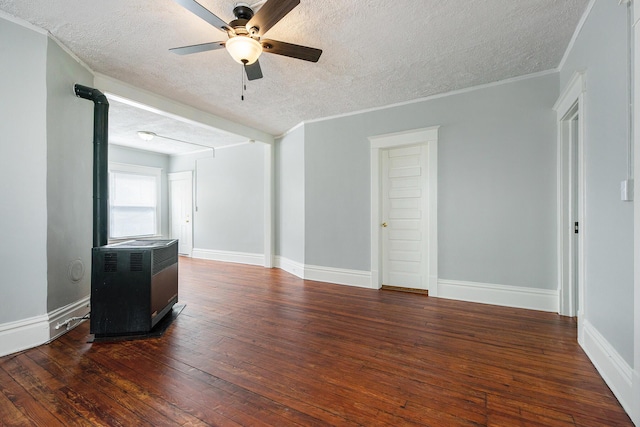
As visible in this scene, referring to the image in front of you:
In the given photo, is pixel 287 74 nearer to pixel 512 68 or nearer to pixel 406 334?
pixel 512 68

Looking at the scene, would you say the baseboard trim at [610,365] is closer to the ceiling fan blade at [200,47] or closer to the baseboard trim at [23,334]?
the ceiling fan blade at [200,47]

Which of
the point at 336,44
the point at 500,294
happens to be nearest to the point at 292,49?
the point at 336,44

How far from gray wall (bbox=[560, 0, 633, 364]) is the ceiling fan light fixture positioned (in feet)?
7.64

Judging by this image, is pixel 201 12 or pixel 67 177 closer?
pixel 201 12

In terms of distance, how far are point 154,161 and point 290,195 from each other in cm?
413

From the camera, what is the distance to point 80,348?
237cm

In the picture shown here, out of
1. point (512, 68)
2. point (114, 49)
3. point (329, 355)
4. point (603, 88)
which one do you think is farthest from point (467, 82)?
point (114, 49)

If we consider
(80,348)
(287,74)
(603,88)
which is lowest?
(80,348)

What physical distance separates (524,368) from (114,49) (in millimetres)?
4368

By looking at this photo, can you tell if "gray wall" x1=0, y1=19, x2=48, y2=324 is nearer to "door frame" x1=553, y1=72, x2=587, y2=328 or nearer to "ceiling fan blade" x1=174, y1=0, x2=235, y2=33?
"ceiling fan blade" x1=174, y1=0, x2=235, y2=33

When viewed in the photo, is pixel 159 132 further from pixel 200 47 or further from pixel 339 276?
pixel 339 276

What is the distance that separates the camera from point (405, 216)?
13.7ft

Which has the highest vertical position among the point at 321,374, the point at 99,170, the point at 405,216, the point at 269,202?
the point at 99,170

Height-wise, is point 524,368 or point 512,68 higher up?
point 512,68
